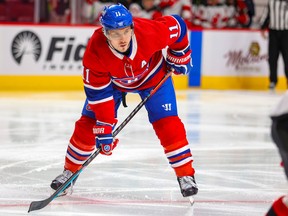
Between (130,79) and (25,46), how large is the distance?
5.39m

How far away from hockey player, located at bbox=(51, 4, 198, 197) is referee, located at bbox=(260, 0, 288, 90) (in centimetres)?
557

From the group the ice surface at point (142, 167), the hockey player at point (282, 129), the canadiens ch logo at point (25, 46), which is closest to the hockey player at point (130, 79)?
the ice surface at point (142, 167)

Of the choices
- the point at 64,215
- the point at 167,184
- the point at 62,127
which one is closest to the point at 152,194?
the point at 167,184

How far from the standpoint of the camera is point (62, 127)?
6.09 metres


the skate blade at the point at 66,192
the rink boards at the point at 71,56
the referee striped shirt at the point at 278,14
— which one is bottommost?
the rink boards at the point at 71,56

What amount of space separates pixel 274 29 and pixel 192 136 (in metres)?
3.89

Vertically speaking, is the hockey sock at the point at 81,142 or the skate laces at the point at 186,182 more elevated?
the hockey sock at the point at 81,142

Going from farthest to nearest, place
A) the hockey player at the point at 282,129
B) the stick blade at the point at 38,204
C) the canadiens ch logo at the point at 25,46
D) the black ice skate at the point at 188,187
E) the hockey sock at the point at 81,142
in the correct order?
1. the canadiens ch logo at the point at 25,46
2. the hockey sock at the point at 81,142
3. the black ice skate at the point at 188,187
4. the stick blade at the point at 38,204
5. the hockey player at the point at 282,129

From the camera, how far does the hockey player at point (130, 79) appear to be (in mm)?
Answer: 3469

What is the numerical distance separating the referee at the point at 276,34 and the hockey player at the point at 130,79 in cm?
557

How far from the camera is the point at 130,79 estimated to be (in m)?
3.64

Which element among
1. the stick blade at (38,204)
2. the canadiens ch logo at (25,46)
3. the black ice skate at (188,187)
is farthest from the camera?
the canadiens ch logo at (25,46)

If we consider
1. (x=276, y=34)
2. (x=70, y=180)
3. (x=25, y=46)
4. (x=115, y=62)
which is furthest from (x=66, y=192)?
(x=276, y=34)

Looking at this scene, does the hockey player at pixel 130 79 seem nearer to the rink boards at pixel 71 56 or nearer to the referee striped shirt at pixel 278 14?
the rink boards at pixel 71 56
